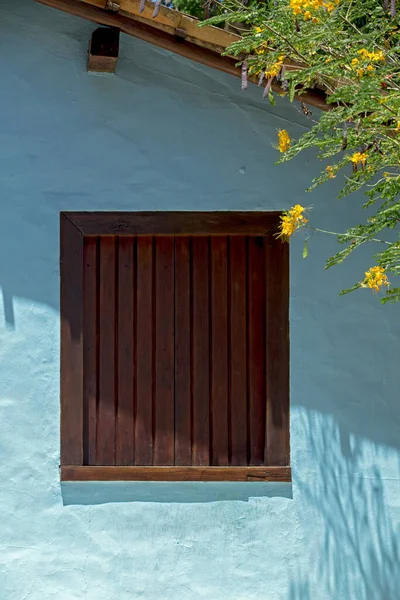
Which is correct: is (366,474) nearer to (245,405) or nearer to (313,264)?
(245,405)

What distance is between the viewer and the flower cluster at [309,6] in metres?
4.36

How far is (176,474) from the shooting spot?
213 inches

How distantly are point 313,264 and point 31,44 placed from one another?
202 centimetres

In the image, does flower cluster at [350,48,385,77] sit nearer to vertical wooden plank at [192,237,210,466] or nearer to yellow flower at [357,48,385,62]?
yellow flower at [357,48,385,62]

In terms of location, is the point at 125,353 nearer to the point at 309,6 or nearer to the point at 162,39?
the point at 162,39

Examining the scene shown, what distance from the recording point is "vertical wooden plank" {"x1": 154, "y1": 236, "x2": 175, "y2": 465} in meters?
5.49

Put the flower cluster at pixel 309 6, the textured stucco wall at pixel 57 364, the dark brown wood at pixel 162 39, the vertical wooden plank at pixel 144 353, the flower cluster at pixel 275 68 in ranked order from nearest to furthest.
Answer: the flower cluster at pixel 309 6, the flower cluster at pixel 275 68, the dark brown wood at pixel 162 39, the textured stucco wall at pixel 57 364, the vertical wooden plank at pixel 144 353

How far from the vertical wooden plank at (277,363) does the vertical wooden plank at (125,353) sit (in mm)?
769

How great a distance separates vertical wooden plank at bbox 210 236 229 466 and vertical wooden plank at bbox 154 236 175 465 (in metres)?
0.23

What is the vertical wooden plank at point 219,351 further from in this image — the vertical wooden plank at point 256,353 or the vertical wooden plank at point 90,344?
the vertical wooden plank at point 90,344

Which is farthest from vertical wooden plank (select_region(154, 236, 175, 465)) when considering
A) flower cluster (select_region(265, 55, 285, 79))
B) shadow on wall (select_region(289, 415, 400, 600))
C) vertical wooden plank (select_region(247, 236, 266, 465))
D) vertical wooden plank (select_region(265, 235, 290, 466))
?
flower cluster (select_region(265, 55, 285, 79))

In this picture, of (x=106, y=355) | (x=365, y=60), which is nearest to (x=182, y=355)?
(x=106, y=355)

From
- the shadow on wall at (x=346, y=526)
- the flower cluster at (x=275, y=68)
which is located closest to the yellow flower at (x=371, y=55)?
the flower cluster at (x=275, y=68)

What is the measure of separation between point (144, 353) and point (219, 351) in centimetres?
43
